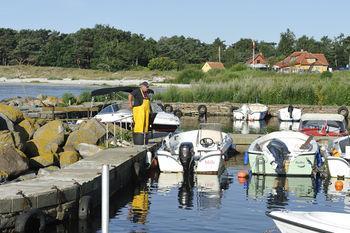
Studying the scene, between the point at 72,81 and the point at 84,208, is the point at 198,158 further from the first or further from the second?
the point at 72,81

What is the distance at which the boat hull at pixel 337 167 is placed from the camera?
20578 mm

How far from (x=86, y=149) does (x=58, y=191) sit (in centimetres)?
759

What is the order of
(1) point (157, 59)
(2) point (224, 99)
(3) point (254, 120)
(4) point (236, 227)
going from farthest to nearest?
(1) point (157, 59)
(2) point (224, 99)
(3) point (254, 120)
(4) point (236, 227)

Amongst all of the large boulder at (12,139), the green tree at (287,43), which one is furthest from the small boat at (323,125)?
the green tree at (287,43)

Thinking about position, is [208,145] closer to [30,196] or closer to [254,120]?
[30,196]

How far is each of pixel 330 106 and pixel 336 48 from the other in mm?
101211

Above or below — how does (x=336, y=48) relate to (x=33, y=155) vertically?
above

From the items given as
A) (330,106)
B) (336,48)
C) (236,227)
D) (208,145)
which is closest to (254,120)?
(330,106)

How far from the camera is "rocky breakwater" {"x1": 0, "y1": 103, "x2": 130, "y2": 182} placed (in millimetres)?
17156

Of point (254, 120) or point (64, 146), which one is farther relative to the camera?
point (254, 120)

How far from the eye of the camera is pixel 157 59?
129 metres

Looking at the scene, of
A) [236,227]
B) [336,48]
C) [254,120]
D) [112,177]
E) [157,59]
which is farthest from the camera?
[336,48]

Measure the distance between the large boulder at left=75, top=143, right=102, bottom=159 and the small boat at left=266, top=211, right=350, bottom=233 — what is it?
1093 cm

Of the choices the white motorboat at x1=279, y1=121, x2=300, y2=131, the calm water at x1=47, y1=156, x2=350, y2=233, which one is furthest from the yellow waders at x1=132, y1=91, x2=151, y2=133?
the white motorboat at x1=279, y1=121, x2=300, y2=131
